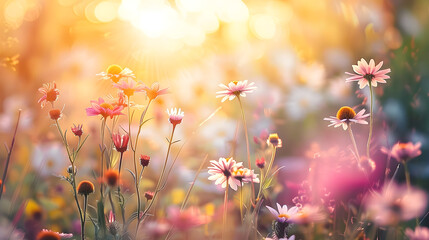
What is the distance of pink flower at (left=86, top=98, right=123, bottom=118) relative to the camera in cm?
78

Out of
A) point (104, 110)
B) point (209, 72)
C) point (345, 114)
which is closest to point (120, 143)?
point (104, 110)

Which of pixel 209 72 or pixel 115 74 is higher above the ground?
pixel 209 72

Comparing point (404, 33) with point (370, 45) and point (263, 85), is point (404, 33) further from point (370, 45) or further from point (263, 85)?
point (263, 85)

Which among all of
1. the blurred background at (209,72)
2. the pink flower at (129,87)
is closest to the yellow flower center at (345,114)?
the pink flower at (129,87)

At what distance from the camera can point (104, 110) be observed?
0.78 m

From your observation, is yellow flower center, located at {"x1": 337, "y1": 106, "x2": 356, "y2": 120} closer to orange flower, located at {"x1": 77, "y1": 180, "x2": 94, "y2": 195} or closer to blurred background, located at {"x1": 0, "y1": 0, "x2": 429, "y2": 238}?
orange flower, located at {"x1": 77, "y1": 180, "x2": 94, "y2": 195}

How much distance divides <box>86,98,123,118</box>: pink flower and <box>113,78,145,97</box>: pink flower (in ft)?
0.11

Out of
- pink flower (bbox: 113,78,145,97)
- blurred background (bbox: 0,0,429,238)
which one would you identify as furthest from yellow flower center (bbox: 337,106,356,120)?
blurred background (bbox: 0,0,429,238)

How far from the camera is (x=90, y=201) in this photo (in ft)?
4.91

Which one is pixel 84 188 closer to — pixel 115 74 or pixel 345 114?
pixel 115 74

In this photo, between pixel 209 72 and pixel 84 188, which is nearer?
pixel 84 188

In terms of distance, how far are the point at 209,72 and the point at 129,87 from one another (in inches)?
64.4

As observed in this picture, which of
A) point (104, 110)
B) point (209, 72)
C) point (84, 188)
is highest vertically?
point (209, 72)

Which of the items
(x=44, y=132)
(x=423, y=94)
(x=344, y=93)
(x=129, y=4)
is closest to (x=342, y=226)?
(x=423, y=94)
